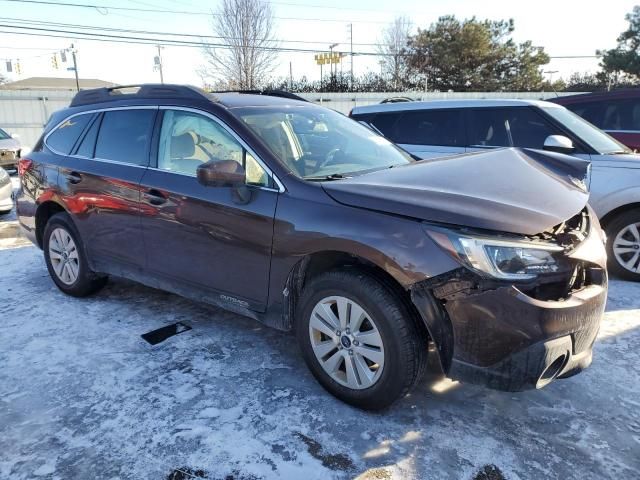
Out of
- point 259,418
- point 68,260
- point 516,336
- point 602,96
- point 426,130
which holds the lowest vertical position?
point 259,418

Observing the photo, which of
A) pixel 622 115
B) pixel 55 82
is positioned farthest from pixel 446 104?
pixel 55 82

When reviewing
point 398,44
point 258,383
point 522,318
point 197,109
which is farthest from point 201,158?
point 398,44

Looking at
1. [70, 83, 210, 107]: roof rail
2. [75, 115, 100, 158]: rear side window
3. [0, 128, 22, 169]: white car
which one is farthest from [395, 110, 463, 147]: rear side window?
[0, 128, 22, 169]: white car

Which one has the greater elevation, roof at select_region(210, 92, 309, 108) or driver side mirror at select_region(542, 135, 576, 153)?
roof at select_region(210, 92, 309, 108)

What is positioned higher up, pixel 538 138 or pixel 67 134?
pixel 67 134

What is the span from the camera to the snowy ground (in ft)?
7.88

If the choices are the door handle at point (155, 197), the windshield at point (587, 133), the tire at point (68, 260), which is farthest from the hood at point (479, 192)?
the tire at point (68, 260)

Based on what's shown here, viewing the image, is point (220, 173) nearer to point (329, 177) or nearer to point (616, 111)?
point (329, 177)

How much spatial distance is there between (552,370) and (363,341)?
919 millimetres

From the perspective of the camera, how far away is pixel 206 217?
128 inches

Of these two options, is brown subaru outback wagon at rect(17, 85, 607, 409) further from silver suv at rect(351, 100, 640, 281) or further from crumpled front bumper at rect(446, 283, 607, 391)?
silver suv at rect(351, 100, 640, 281)

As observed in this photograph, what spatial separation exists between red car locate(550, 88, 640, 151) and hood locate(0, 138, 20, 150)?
41.9 feet

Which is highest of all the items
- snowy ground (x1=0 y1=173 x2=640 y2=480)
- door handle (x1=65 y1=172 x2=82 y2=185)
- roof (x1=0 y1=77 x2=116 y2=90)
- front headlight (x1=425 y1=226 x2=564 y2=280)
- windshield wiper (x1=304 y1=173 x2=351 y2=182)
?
roof (x1=0 y1=77 x2=116 y2=90)

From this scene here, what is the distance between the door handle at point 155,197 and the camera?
3.52 meters
